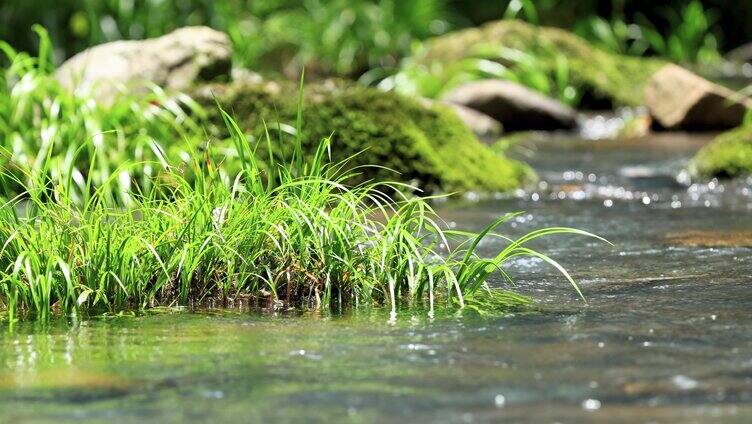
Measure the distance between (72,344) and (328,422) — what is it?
1264 mm

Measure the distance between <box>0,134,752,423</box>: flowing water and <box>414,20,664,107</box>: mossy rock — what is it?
850 centimetres

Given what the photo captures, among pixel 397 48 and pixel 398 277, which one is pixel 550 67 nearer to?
pixel 397 48

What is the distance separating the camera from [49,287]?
4.39m

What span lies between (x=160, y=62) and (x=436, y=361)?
5.51m

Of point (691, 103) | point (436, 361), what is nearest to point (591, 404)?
point (436, 361)

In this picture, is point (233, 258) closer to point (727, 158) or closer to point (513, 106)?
point (727, 158)

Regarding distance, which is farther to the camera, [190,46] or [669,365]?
[190,46]

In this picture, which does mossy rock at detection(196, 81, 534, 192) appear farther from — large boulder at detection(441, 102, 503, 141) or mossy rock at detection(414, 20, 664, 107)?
mossy rock at detection(414, 20, 664, 107)

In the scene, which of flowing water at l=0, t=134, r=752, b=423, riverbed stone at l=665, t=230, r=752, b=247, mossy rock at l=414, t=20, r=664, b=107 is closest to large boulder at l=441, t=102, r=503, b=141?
mossy rock at l=414, t=20, r=664, b=107

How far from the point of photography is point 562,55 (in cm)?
1394

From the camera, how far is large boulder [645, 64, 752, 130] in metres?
11.4

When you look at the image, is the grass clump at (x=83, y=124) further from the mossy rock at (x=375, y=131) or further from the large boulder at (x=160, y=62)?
the large boulder at (x=160, y=62)

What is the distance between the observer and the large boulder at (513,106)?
1208cm

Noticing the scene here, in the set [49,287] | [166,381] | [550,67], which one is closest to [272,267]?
[49,287]
